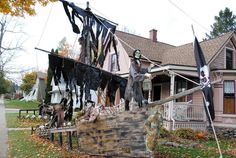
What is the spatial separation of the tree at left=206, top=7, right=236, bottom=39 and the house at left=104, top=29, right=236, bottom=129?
34008mm

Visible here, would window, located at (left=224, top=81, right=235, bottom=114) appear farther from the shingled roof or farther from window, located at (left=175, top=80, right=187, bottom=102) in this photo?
window, located at (left=175, top=80, right=187, bottom=102)

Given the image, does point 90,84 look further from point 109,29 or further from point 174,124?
point 174,124

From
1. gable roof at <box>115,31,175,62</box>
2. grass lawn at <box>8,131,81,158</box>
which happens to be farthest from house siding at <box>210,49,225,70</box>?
grass lawn at <box>8,131,81,158</box>

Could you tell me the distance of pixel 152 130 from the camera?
23.7ft

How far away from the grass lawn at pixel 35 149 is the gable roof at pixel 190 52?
1197cm

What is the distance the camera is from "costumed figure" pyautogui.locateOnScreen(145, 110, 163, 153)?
713 centimetres

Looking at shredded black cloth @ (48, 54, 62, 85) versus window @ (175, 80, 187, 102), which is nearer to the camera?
shredded black cloth @ (48, 54, 62, 85)

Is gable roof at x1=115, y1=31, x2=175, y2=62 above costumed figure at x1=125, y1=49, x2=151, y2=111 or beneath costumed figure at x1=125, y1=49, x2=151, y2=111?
above

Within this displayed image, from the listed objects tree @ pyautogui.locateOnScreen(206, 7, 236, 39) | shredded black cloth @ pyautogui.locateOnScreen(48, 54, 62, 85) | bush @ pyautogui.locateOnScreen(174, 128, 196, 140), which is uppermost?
tree @ pyautogui.locateOnScreen(206, 7, 236, 39)

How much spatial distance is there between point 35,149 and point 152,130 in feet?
17.2

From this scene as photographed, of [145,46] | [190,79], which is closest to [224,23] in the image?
[145,46]

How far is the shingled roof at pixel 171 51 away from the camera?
20.0m

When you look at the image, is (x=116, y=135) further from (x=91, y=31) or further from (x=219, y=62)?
(x=219, y=62)

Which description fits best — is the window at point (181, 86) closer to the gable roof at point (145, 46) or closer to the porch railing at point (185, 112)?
the porch railing at point (185, 112)
